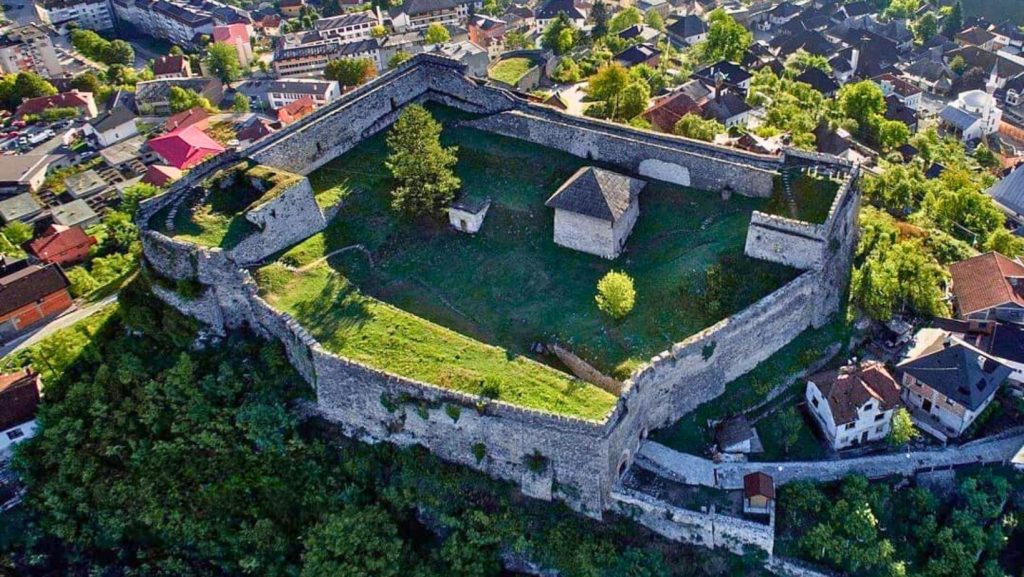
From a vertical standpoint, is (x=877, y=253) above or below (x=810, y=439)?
above

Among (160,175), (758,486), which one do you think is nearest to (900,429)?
(758,486)

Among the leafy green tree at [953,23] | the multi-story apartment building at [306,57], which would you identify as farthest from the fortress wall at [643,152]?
the leafy green tree at [953,23]

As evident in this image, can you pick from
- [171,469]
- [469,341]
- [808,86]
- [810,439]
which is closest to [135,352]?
[171,469]

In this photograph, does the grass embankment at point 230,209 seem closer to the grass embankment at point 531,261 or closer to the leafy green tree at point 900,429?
the grass embankment at point 531,261

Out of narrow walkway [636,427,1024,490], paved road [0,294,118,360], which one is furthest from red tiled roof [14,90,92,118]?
narrow walkway [636,427,1024,490]

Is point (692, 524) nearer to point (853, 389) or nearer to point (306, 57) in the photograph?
point (853, 389)

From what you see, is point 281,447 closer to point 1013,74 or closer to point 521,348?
point 521,348
